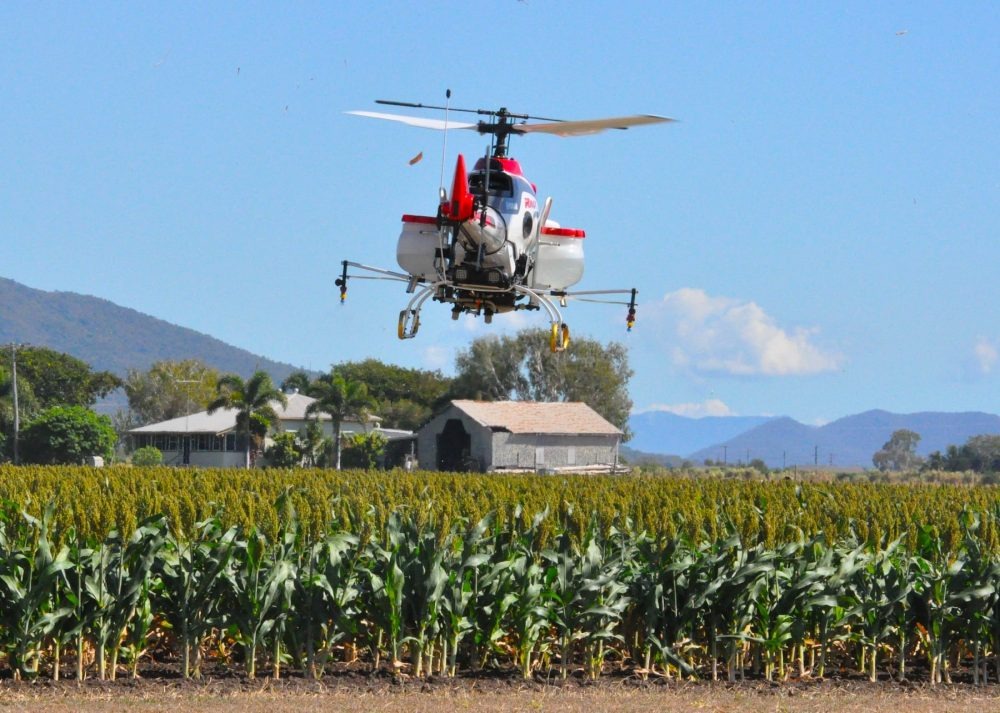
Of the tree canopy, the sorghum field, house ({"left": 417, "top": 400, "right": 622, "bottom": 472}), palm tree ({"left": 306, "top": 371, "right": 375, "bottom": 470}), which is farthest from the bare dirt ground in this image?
the tree canopy

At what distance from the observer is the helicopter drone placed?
25047mm

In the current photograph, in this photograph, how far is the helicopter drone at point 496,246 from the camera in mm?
25047

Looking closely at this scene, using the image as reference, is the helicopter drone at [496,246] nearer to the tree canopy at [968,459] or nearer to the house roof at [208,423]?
the house roof at [208,423]

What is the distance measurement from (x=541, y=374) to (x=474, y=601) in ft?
323

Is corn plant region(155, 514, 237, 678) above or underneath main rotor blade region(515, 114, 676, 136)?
underneath

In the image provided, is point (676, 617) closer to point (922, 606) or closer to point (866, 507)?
point (922, 606)

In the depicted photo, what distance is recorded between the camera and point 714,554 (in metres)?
12.7

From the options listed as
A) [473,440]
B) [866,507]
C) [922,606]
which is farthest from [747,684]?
[473,440]

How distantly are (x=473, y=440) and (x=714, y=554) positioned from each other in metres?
55.6

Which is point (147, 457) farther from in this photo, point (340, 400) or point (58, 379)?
point (58, 379)

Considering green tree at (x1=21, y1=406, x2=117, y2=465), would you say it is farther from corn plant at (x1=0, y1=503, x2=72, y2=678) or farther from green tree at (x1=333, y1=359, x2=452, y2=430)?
corn plant at (x1=0, y1=503, x2=72, y2=678)

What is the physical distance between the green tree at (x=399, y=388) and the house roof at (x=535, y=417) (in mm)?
40559

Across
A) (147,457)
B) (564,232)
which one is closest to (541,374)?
(147,457)

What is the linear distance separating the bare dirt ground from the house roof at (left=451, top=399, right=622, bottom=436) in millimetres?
54695
